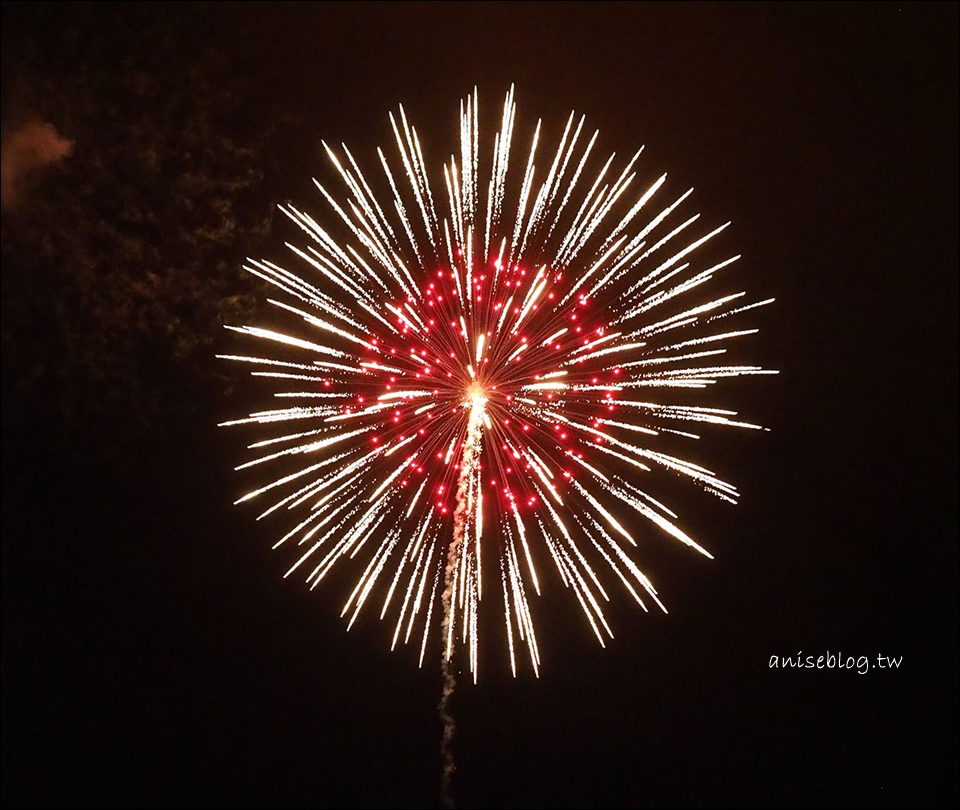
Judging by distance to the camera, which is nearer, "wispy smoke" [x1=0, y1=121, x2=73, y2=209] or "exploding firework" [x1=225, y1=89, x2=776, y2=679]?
"exploding firework" [x1=225, y1=89, x2=776, y2=679]

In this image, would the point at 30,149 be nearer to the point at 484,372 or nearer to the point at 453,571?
the point at 484,372

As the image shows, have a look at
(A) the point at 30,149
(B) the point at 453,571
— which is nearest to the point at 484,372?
(B) the point at 453,571

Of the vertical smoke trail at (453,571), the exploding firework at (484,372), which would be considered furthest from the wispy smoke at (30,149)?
the vertical smoke trail at (453,571)

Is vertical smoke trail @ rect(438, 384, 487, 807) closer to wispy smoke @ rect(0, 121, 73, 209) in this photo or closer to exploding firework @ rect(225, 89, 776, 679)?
exploding firework @ rect(225, 89, 776, 679)

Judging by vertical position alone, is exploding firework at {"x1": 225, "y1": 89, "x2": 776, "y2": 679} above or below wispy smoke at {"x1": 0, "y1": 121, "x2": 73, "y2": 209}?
below

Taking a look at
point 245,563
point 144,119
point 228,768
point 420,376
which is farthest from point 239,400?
point 228,768

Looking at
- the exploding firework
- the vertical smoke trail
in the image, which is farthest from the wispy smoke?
the vertical smoke trail
